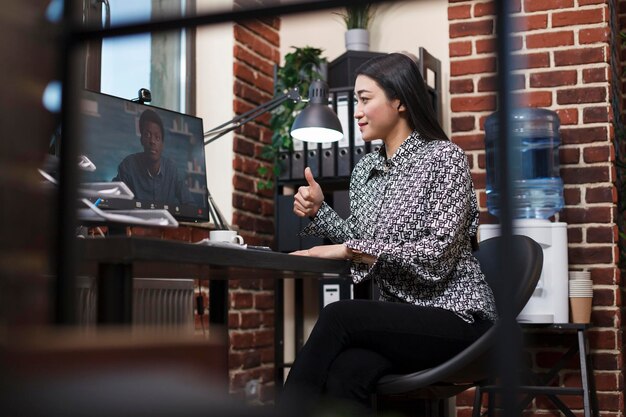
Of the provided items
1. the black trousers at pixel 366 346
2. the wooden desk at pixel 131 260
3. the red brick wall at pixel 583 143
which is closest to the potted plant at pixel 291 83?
the red brick wall at pixel 583 143

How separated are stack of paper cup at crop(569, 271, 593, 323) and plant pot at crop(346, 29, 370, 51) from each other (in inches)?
55.1

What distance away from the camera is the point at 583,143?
348 centimetres

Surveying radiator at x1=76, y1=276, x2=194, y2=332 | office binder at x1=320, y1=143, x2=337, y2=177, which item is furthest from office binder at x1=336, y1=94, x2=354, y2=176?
radiator at x1=76, y1=276, x2=194, y2=332

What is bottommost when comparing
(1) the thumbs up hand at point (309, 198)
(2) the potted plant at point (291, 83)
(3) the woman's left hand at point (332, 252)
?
(3) the woman's left hand at point (332, 252)

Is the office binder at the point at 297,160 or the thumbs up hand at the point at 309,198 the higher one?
the office binder at the point at 297,160

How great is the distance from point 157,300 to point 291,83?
162cm

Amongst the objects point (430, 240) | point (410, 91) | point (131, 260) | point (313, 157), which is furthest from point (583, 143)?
point (131, 260)

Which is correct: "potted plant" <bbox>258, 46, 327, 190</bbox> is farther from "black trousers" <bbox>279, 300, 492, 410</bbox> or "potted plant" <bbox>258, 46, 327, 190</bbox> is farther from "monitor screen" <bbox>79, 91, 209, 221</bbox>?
"black trousers" <bbox>279, 300, 492, 410</bbox>

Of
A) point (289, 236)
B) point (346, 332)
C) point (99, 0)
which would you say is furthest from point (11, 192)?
point (289, 236)

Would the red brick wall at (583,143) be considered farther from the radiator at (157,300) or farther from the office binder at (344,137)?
the radiator at (157,300)

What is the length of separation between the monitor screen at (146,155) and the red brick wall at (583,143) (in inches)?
54.5

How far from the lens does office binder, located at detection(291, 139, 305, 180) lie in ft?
12.4

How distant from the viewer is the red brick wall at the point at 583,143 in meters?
3.43

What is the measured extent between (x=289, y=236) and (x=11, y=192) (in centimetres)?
308
